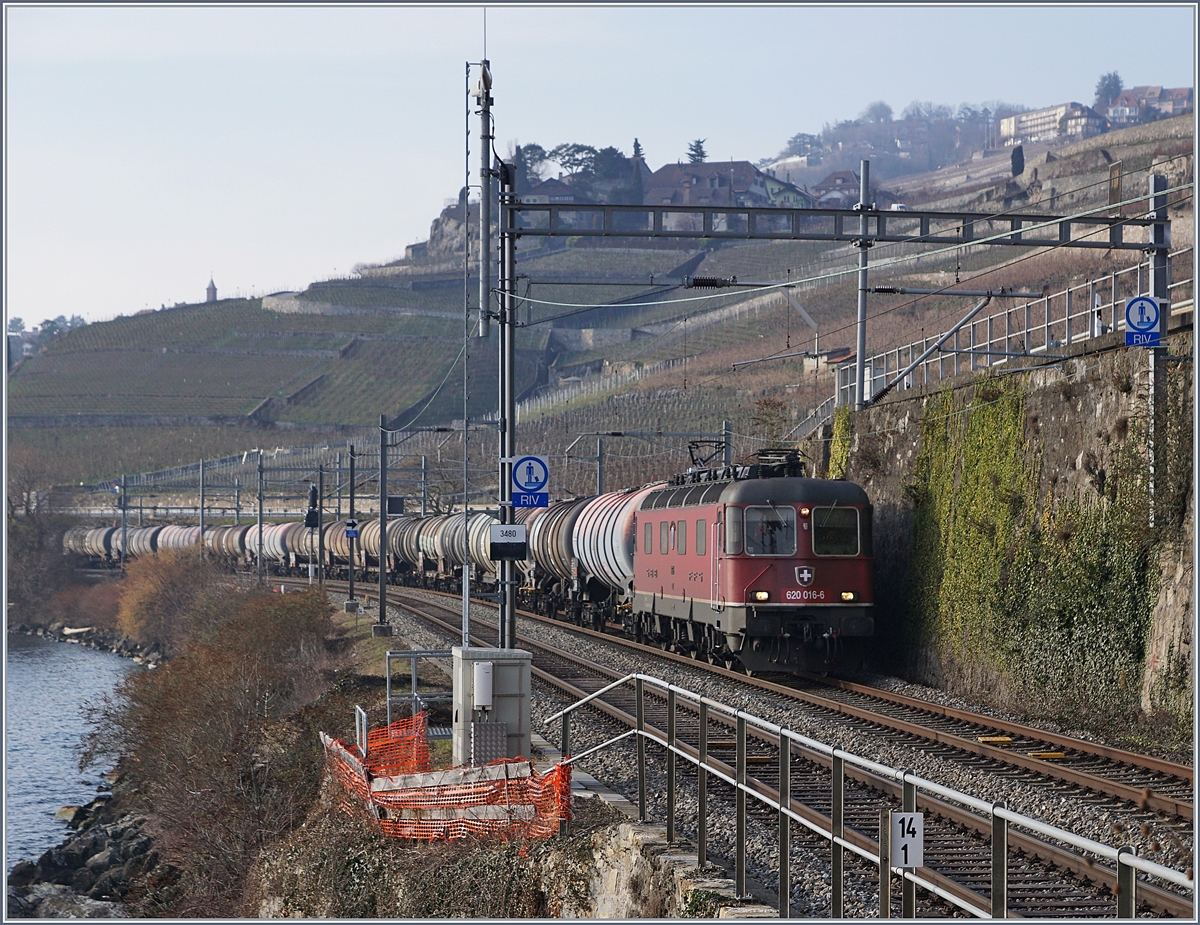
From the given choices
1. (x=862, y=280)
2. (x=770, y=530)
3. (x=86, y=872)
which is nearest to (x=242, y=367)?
(x=86, y=872)

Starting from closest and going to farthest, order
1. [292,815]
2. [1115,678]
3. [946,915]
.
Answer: [946,915], [1115,678], [292,815]

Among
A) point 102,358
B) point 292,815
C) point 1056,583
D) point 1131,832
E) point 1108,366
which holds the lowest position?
point 292,815

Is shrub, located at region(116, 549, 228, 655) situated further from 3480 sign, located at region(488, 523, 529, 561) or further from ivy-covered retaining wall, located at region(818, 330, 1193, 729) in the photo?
3480 sign, located at region(488, 523, 529, 561)

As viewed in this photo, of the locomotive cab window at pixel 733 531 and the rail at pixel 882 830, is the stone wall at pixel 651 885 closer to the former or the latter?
the rail at pixel 882 830

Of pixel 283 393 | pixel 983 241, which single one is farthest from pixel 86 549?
pixel 983 241

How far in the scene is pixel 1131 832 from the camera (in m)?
11.3

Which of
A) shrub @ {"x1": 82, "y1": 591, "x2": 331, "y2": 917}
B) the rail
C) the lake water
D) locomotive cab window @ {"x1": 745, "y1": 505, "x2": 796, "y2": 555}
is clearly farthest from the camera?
the lake water

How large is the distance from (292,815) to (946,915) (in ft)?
47.2

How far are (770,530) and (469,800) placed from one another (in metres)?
10.7

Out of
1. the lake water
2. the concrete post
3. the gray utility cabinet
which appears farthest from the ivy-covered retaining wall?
the lake water

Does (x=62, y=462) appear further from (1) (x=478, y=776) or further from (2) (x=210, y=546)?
(1) (x=478, y=776)

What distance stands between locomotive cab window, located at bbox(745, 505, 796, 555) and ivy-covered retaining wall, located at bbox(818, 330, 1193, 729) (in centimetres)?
294

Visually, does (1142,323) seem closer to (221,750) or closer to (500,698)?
(500,698)

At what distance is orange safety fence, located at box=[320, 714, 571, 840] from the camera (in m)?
12.1
